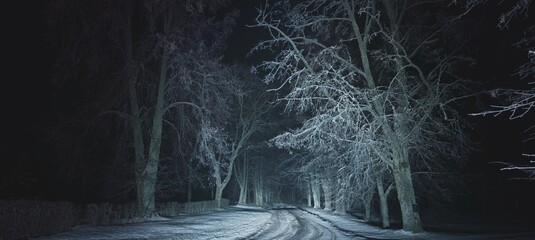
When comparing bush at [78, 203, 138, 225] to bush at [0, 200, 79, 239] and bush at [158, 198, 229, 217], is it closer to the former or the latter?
bush at [0, 200, 79, 239]

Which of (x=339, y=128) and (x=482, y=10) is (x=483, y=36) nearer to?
(x=482, y=10)

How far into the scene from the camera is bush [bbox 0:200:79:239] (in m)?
11.1

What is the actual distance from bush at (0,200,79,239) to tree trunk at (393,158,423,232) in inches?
488

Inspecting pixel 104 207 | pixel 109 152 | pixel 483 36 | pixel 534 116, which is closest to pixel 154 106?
pixel 109 152

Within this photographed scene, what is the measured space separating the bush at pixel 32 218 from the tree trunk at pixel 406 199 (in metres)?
12.4

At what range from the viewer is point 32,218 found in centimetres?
1202

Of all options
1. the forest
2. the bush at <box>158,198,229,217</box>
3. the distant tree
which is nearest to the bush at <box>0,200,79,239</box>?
the forest

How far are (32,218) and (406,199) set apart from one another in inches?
517

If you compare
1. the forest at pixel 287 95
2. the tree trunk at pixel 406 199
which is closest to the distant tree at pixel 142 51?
the forest at pixel 287 95

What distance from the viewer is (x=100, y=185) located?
86.2 feet

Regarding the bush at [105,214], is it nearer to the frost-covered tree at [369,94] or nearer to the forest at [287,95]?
the forest at [287,95]

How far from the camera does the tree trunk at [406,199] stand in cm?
1534

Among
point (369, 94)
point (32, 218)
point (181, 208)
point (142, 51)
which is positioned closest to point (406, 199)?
point (369, 94)

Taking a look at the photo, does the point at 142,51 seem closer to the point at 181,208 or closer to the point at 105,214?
the point at 105,214
